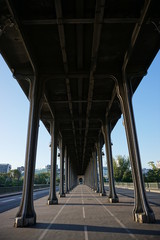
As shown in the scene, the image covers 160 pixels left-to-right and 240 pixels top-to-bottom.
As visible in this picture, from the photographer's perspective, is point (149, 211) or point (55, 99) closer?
point (149, 211)

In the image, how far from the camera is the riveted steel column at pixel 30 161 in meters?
10.2

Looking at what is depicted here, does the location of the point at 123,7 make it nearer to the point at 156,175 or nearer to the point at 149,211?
the point at 149,211

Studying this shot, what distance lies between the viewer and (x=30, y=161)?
1149 centimetres

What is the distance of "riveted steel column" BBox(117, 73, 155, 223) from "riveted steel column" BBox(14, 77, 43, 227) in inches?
233

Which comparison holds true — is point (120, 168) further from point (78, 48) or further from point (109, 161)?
point (78, 48)

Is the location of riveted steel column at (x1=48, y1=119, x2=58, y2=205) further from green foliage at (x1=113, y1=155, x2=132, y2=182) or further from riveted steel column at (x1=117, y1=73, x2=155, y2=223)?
green foliage at (x1=113, y1=155, x2=132, y2=182)

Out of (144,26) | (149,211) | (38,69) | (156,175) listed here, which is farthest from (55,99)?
(156,175)

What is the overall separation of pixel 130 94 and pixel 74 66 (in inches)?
185

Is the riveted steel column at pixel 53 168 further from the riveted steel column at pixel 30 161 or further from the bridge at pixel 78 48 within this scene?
the riveted steel column at pixel 30 161

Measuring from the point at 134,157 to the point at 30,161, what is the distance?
650 cm

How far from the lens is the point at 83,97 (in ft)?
63.2

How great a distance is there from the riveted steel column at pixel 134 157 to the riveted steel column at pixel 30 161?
5915 millimetres

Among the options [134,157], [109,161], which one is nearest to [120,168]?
[109,161]

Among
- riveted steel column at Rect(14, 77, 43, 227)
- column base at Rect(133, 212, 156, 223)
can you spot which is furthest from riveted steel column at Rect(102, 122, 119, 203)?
riveted steel column at Rect(14, 77, 43, 227)
